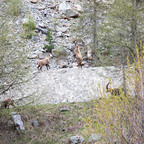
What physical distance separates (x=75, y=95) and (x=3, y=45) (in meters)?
6.38

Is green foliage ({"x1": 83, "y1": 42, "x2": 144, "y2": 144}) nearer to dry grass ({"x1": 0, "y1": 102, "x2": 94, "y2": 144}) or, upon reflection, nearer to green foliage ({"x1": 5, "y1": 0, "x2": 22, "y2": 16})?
dry grass ({"x1": 0, "y1": 102, "x2": 94, "y2": 144})

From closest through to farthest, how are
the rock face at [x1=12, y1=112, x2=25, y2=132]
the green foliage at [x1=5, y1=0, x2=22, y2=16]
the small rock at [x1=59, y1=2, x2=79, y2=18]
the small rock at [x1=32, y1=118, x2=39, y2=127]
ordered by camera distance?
the green foliage at [x1=5, y1=0, x2=22, y2=16]
the rock face at [x1=12, y1=112, x2=25, y2=132]
the small rock at [x1=32, y1=118, x2=39, y2=127]
the small rock at [x1=59, y1=2, x2=79, y2=18]

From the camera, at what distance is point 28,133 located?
10.0 meters

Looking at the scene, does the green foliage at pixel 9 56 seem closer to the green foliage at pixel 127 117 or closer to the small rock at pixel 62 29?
the green foliage at pixel 127 117

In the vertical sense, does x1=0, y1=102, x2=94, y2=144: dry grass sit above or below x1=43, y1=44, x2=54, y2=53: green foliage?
below

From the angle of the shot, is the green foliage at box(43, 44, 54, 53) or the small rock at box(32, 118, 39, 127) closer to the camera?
the small rock at box(32, 118, 39, 127)

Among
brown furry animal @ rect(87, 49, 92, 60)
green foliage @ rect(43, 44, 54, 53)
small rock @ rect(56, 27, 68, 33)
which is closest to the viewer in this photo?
brown furry animal @ rect(87, 49, 92, 60)

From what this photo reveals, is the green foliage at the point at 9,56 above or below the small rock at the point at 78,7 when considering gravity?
below

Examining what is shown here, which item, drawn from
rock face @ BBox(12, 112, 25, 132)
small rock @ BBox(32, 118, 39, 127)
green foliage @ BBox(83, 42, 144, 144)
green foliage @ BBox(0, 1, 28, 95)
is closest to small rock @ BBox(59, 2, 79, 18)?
green foliage @ BBox(0, 1, 28, 95)

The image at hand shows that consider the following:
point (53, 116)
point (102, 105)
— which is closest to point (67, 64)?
point (53, 116)

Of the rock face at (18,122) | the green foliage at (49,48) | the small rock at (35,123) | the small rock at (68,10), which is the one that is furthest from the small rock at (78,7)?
the rock face at (18,122)

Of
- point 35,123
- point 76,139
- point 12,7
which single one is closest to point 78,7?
point 12,7

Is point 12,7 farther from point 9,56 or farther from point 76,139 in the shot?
point 76,139

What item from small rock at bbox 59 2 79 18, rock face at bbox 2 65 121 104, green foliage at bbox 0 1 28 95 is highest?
small rock at bbox 59 2 79 18
